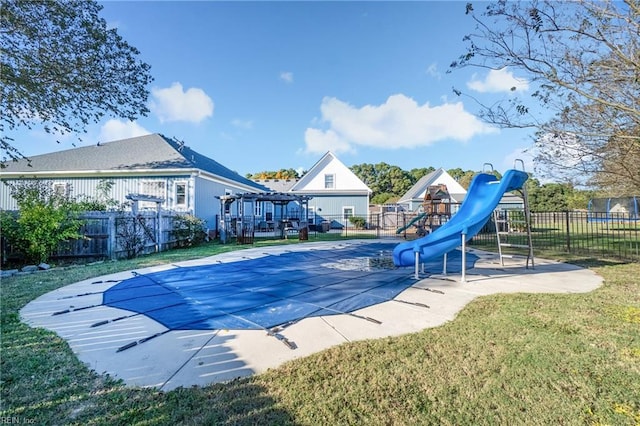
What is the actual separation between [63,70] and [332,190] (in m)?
18.2

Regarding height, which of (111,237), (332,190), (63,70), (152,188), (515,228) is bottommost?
(515,228)

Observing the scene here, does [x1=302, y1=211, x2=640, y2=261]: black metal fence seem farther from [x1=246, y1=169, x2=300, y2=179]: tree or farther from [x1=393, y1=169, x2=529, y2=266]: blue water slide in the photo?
[x1=246, y1=169, x2=300, y2=179]: tree

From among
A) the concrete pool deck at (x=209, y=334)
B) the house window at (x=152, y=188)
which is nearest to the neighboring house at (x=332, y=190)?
the house window at (x=152, y=188)

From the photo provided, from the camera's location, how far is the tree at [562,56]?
4.11m

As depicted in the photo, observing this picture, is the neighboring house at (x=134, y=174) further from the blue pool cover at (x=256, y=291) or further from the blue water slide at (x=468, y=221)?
the blue water slide at (x=468, y=221)

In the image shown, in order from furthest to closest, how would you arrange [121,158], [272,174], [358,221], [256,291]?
[272,174] → [358,221] → [121,158] → [256,291]

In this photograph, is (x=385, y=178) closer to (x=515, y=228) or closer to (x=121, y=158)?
(x=515, y=228)

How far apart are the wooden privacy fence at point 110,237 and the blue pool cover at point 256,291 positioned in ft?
12.2

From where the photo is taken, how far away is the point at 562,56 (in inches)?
A: 183

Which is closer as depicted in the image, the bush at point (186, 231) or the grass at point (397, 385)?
the grass at point (397, 385)

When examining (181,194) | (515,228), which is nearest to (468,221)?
(181,194)

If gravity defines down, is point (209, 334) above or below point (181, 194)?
below

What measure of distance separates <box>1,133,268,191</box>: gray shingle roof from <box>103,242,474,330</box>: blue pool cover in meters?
10.4

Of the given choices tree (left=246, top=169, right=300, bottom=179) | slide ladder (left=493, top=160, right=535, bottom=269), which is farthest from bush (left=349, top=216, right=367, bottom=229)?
tree (left=246, top=169, right=300, bottom=179)
